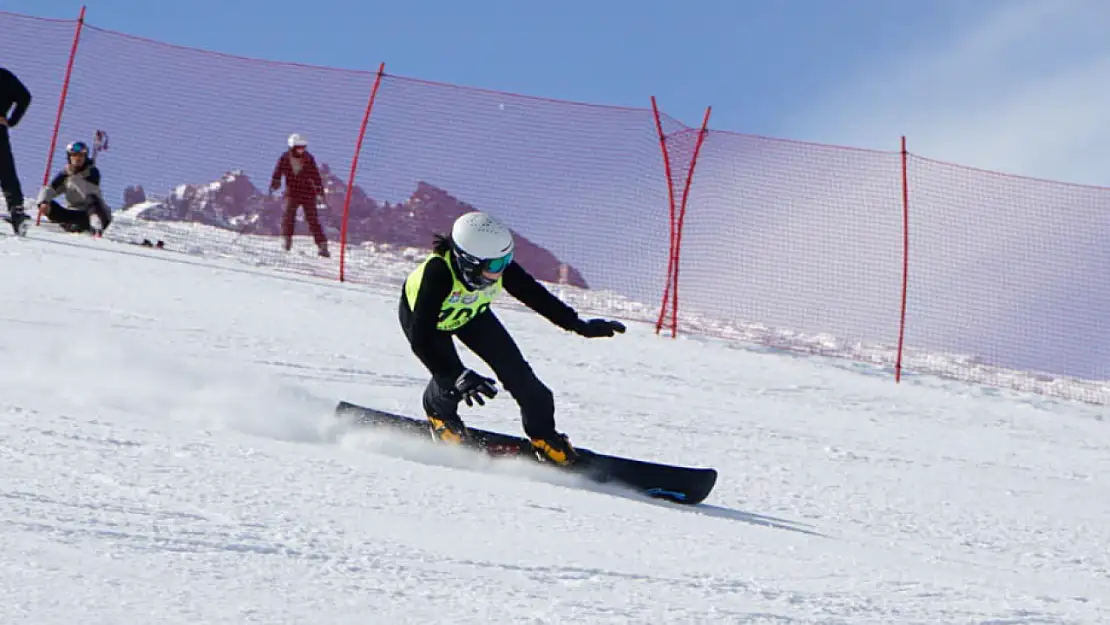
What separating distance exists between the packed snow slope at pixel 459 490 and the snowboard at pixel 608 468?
0.13 m

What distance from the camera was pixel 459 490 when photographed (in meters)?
4.95

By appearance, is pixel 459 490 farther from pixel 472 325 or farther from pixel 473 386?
pixel 472 325

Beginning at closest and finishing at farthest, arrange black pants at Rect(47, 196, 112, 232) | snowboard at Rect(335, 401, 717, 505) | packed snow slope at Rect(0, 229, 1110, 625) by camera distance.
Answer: packed snow slope at Rect(0, 229, 1110, 625)
snowboard at Rect(335, 401, 717, 505)
black pants at Rect(47, 196, 112, 232)

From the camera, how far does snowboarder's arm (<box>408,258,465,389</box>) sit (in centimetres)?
589

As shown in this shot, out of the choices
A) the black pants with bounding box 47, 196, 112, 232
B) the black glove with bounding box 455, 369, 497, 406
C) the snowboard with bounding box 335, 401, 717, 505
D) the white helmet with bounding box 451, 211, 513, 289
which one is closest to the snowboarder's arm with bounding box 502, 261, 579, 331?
the white helmet with bounding box 451, 211, 513, 289

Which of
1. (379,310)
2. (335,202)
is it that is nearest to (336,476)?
(379,310)

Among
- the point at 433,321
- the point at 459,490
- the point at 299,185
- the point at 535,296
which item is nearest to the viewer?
the point at 459,490

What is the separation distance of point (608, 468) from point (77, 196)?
942 cm

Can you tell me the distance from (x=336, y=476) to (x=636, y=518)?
1093 mm

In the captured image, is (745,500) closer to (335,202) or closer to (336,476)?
(336,476)

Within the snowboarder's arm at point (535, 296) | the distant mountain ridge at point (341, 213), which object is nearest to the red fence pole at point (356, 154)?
the distant mountain ridge at point (341, 213)

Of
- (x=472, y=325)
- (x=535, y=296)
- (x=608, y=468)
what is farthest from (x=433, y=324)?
(x=608, y=468)

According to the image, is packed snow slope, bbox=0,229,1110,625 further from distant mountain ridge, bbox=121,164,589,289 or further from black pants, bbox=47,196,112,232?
black pants, bbox=47,196,112,232

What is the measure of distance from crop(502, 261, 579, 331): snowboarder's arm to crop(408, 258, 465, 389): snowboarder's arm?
43 cm
